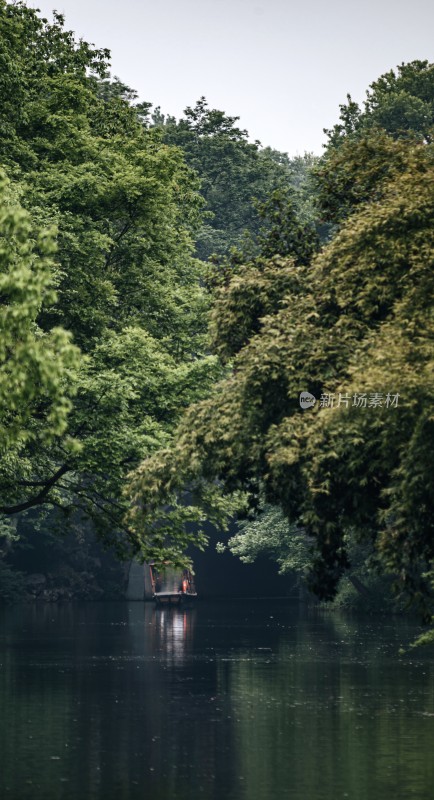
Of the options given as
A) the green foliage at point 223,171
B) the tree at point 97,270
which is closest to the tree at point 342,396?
the tree at point 97,270

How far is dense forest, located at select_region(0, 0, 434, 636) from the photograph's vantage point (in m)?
20.8

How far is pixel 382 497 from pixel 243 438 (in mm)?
3816

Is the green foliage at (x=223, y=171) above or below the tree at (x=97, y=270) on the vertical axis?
above

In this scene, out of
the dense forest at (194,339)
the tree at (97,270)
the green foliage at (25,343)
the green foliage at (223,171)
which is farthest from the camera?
the green foliage at (223,171)

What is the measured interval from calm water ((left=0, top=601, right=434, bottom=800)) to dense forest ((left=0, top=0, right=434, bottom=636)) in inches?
98.3

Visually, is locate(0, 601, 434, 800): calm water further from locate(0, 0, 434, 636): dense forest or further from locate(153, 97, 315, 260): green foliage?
locate(153, 97, 315, 260): green foliage

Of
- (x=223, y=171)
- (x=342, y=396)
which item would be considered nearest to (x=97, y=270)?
(x=342, y=396)

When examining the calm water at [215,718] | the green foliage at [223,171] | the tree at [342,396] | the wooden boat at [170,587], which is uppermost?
the green foliage at [223,171]

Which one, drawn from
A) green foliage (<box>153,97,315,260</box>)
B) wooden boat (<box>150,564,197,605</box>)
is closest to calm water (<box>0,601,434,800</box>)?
wooden boat (<box>150,564,197,605</box>)

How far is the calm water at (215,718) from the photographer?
15.6m

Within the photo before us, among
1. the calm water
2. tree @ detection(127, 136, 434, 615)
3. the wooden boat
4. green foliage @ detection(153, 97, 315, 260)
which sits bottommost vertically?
the calm water

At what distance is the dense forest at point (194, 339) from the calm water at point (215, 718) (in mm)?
2496

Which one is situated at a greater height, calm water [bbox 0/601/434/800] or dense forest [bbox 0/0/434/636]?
dense forest [bbox 0/0/434/636]

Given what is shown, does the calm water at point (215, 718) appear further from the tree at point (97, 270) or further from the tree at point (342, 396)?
the tree at point (97, 270)
